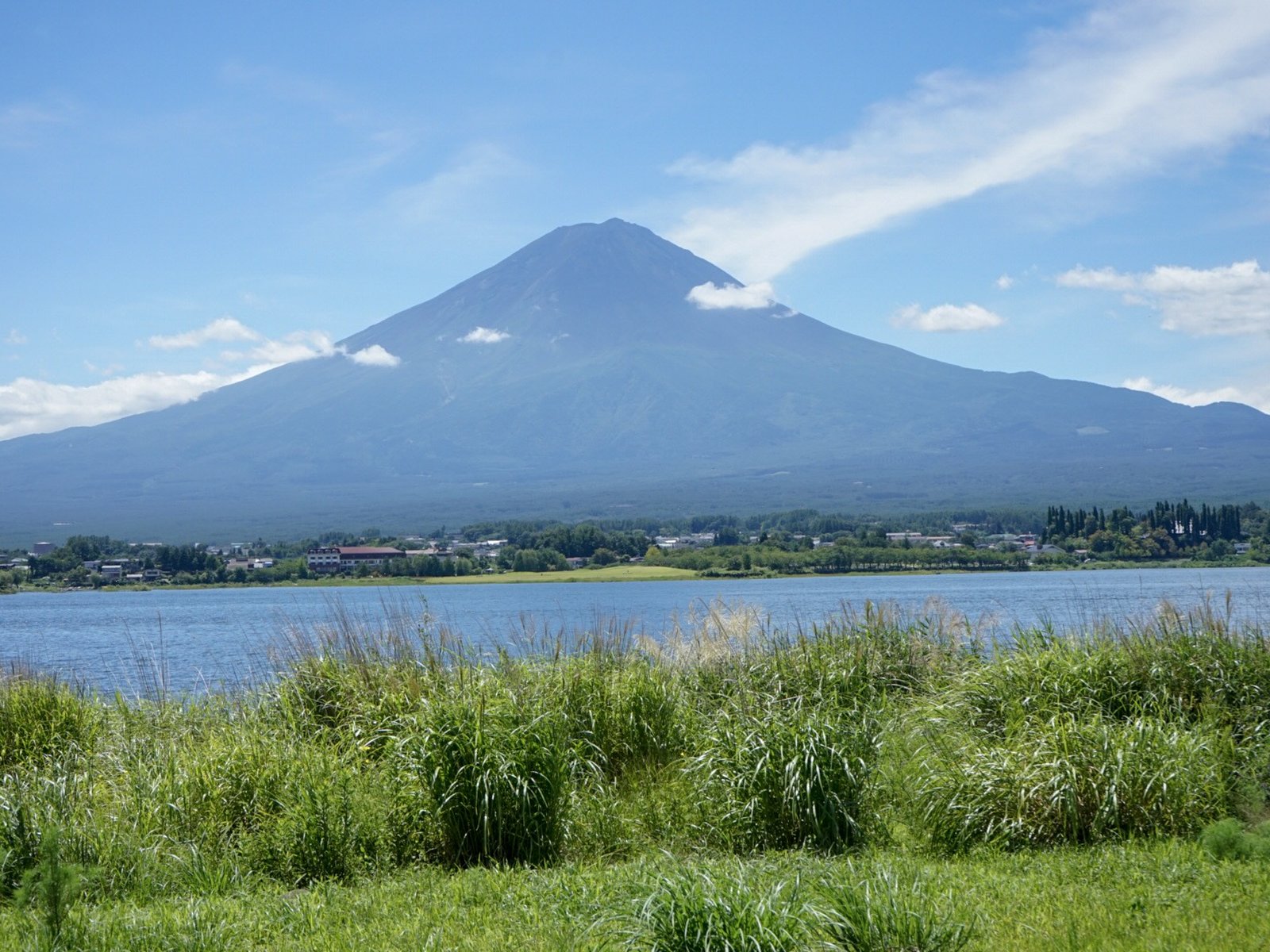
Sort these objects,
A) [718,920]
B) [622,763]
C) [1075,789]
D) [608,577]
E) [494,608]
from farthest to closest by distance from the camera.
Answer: [608,577]
[494,608]
[622,763]
[1075,789]
[718,920]

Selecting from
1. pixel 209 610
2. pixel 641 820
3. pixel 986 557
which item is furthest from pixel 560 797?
pixel 986 557

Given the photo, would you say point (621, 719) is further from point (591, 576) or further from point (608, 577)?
point (591, 576)

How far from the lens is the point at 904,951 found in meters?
5.89

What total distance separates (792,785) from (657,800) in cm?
142

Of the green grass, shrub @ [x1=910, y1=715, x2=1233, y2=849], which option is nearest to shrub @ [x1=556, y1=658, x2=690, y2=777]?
shrub @ [x1=910, y1=715, x2=1233, y2=849]

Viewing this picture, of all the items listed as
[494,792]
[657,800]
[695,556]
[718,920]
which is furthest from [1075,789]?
[695,556]

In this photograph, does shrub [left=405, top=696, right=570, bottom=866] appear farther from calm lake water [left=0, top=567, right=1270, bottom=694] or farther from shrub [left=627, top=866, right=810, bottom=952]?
calm lake water [left=0, top=567, right=1270, bottom=694]

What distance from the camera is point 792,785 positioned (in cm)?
862

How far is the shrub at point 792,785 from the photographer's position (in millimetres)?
8641

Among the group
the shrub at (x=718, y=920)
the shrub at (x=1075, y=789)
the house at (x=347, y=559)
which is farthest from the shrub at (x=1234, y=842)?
the house at (x=347, y=559)

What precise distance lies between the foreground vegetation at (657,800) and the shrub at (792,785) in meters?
0.02

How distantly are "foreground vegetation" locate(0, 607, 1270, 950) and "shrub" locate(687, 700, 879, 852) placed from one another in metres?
0.02

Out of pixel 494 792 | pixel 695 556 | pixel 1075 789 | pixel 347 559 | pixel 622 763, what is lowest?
pixel 695 556

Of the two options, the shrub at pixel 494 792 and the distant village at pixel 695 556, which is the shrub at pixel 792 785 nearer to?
the shrub at pixel 494 792
